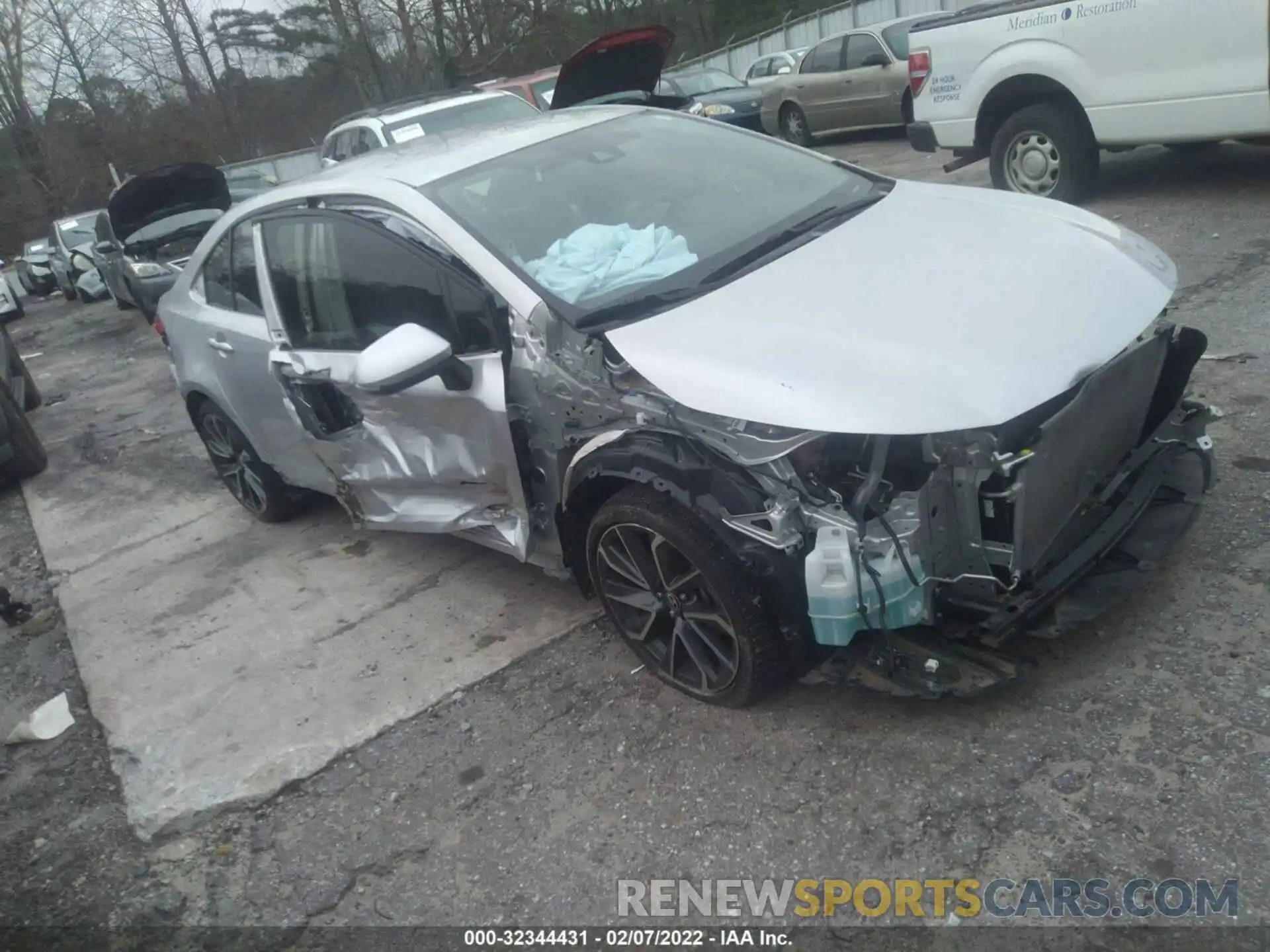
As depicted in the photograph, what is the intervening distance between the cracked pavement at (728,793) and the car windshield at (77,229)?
17391mm

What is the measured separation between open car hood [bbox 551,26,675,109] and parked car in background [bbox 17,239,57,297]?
15.9 m

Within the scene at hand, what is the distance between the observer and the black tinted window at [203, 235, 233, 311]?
4617 millimetres

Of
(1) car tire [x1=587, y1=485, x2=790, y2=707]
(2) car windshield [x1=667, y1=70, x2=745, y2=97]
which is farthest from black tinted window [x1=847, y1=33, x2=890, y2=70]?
(1) car tire [x1=587, y1=485, x2=790, y2=707]

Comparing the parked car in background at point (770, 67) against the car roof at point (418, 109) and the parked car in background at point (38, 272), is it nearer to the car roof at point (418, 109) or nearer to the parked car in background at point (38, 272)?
the car roof at point (418, 109)

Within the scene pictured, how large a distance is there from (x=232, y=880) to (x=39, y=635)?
2548 mm

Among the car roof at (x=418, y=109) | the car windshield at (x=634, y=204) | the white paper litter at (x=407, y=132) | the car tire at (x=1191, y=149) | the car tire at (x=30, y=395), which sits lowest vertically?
the car tire at (x=30, y=395)

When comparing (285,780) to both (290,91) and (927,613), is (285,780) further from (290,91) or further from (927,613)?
(290,91)

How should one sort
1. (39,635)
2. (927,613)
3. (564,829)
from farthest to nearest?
1. (39,635)
2. (564,829)
3. (927,613)

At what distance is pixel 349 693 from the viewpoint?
3.71 m

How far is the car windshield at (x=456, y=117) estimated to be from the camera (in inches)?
389

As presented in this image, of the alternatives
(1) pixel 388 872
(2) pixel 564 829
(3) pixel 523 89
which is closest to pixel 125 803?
(1) pixel 388 872

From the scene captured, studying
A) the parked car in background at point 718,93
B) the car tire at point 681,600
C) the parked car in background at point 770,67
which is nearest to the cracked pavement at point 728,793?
the car tire at point 681,600

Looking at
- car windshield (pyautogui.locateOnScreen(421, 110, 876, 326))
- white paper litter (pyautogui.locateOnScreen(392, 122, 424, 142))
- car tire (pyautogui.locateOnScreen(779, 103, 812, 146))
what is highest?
white paper litter (pyautogui.locateOnScreen(392, 122, 424, 142))

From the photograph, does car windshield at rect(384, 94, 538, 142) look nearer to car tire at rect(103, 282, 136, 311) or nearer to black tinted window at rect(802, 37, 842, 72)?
black tinted window at rect(802, 37, 842, 72)
